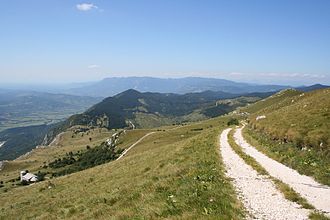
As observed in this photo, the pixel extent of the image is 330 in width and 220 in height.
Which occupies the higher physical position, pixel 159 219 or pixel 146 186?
pixel 159 219

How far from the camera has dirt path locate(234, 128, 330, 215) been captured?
16.1 metres

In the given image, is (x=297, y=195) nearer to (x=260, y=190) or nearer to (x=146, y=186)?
(x=260, y=190)

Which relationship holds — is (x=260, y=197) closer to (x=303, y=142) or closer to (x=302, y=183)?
(x=302, y=183)

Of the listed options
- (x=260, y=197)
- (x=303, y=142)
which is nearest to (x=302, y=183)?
(x=260, y=197)

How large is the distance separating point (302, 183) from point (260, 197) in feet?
14.5

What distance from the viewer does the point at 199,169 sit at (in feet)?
82.2

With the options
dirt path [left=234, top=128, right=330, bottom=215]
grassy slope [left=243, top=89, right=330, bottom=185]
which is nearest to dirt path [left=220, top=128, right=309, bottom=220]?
dirt path [left=234, top=128, right=330, bottom=215]

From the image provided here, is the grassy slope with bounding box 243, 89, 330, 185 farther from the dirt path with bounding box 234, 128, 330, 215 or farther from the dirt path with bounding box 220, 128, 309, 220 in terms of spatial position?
the dirt path with bounding box 220, 128, 309, 220

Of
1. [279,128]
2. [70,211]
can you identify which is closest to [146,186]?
[70,211]

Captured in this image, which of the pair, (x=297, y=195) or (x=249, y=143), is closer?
(x=297, y=195)

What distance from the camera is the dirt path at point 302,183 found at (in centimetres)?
1614

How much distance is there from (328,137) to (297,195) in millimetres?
13109

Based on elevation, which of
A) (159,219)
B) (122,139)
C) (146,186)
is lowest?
(122,139)

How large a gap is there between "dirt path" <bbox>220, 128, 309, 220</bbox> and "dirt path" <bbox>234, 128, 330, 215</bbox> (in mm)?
983
